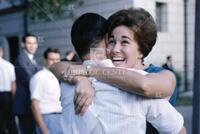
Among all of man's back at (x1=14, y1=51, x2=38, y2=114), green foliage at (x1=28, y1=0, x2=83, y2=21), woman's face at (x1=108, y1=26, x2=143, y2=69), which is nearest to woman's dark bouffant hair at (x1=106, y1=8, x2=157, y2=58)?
woman's face at (x1=108, y1=26, x2=143, y2=69)

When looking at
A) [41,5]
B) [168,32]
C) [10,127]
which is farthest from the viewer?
[10,127]

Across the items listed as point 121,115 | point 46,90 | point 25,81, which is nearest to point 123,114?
point 121,115

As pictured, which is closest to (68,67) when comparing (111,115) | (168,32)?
(111,115)

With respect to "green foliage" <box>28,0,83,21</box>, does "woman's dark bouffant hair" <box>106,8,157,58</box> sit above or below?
below

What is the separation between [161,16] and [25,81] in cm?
155

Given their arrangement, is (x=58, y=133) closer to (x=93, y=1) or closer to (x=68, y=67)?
(x=68, y=67)

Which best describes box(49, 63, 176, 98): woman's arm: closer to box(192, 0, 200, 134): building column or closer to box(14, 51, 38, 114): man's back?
box(192, 0, 200, 134): building column

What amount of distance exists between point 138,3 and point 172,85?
1.23 metres

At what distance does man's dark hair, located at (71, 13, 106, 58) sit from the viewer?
127cm

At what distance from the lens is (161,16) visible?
3043 millimetres

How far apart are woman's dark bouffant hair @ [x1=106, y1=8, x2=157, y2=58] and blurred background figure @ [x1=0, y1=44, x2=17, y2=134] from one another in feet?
12.4

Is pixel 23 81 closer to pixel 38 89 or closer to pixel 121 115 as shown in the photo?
pixel 38 89

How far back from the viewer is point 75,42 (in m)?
1.31

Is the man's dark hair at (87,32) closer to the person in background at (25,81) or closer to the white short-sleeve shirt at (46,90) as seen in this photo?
the white short-sleeve shirt at (46,90)
